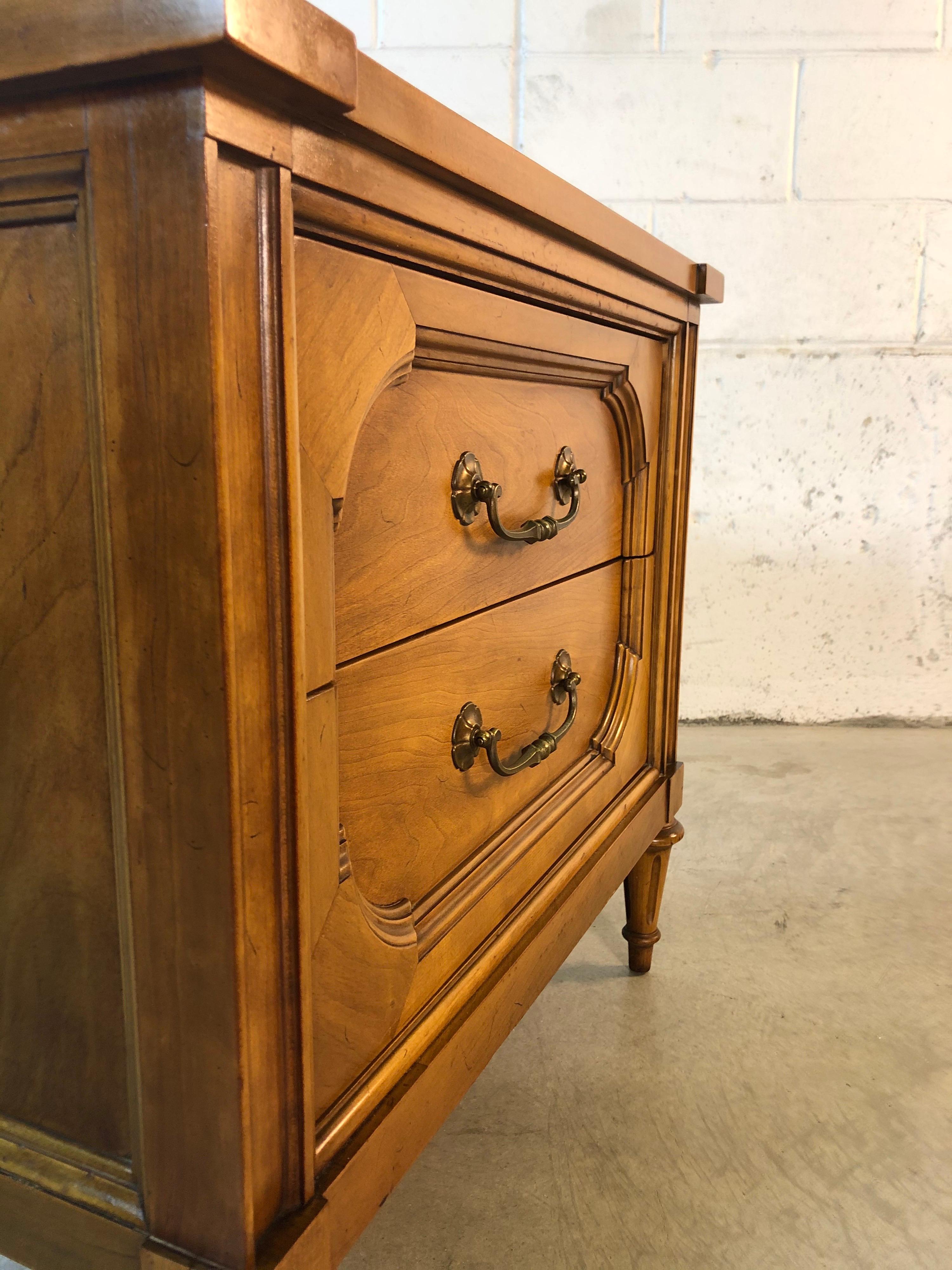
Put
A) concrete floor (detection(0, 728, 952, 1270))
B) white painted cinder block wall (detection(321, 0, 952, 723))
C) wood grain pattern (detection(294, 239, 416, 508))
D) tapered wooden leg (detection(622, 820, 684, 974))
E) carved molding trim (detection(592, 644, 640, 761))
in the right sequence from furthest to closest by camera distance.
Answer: white painted cinder block wall (detection(321, 0, 952, 723)) < tapered wooden leg (detection(622, 820, 684, 974)) < carved molding trim (detection(592, 644, 640, 761)) < concrete floor (detection(0, 728, 952, 1270)) < wood grain pattern (detection(294, 239, 416, 508))

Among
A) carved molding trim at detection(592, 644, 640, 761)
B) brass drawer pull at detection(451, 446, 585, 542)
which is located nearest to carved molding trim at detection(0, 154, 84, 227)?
brass drawer pull at detection(451, 446, 585, 542)

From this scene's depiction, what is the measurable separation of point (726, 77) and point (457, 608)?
2093 millimetres

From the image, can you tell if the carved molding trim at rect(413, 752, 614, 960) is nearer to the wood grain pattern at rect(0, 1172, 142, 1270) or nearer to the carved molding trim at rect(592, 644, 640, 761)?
the carved molding trim at rect(592, 644, 640, 761)

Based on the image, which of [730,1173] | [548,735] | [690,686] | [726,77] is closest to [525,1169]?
[730,1173]

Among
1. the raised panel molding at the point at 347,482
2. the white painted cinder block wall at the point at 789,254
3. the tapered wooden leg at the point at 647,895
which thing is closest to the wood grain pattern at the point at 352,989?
the raised panel molding at the point at 347,482

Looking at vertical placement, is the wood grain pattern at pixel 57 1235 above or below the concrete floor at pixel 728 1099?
above

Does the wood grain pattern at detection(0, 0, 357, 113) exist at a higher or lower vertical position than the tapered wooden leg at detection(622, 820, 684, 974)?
higher

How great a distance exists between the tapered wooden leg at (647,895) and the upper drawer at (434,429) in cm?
45

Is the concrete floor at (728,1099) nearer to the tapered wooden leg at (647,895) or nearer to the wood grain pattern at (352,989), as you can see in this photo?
the tapered wooden leg at (647,895)

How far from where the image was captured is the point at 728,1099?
3.37ft

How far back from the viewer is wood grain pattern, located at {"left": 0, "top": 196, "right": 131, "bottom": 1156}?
41 centimetres

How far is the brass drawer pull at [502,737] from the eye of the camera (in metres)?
0.68

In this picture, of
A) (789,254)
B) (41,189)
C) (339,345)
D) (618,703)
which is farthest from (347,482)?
(789,254)

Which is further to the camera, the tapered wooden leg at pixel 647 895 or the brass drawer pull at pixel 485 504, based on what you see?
the tapered wooden leg at pixel 647 895
